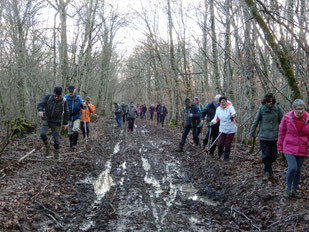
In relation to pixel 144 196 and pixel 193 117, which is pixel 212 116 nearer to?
pixel 193 117

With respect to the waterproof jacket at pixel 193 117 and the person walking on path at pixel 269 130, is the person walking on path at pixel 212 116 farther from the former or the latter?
the person walking on path at pixel 269 130

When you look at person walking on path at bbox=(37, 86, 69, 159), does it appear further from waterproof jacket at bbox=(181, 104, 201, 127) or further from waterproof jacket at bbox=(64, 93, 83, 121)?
waterproof jacket at bbox=(181, 104, 201, 127)

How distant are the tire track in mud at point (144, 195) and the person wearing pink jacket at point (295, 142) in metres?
1.87

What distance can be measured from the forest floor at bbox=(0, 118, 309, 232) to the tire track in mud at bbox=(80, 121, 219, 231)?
0.02 meters

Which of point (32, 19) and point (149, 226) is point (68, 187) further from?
point (32, 19)

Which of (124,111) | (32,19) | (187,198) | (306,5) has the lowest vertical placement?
(187,198)

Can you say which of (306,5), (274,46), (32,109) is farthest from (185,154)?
(32,109)

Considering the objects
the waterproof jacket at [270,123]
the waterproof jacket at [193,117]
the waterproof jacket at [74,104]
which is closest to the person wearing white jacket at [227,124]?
the waterproof jacket at [270,123]

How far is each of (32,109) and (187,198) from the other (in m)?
12.1

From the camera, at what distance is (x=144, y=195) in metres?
5.68

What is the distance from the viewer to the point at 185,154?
10305 mm

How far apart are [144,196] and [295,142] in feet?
10.4

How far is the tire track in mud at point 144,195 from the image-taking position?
14.3 ft

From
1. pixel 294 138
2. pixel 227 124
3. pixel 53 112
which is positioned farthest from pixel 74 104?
pixel 294 138
